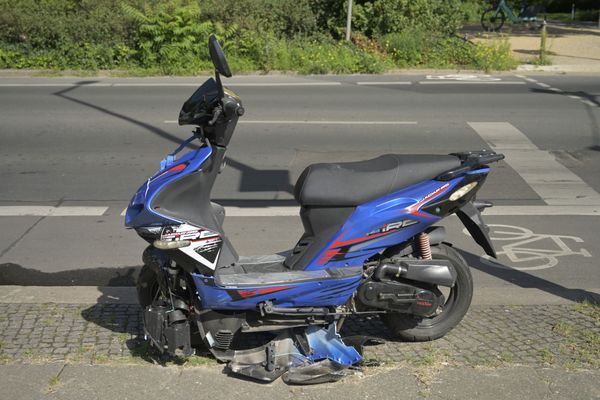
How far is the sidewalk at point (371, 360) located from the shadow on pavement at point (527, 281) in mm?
272

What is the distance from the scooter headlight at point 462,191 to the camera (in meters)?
4.22

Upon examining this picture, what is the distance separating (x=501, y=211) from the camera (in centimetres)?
747

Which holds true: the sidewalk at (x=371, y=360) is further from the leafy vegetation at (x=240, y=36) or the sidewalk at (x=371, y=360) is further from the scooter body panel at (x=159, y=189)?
the leafy vegetation at (x=240, y=36)

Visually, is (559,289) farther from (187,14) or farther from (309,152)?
(187,14)

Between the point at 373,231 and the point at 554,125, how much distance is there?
26.6 feet

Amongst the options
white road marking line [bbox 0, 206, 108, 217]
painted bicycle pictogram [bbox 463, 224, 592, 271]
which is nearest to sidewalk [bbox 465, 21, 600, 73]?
painted bicycle pictogram [bbox 463, 224, 592, 271]

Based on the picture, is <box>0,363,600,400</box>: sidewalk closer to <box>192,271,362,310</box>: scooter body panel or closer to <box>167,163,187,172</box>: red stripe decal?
<box>192,271,362,310</box>: scooter body panel

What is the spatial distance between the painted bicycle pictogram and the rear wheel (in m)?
1.60

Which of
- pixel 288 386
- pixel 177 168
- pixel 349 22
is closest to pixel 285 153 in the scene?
pixel 177 168

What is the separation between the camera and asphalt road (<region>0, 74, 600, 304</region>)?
6285 millimetres

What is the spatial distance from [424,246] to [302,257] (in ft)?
2.34

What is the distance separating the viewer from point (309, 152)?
388 inches

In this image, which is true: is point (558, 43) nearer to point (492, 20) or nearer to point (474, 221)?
point (492, 20)

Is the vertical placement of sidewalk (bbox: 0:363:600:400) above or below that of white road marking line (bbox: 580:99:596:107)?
above
